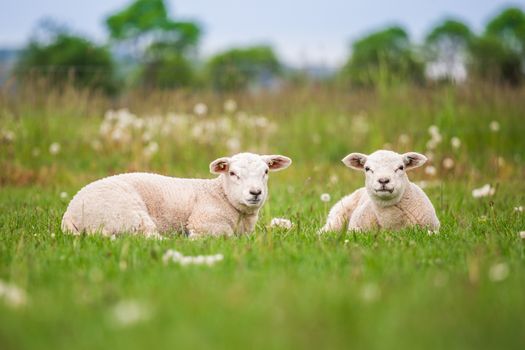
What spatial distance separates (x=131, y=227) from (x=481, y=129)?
9.08 m

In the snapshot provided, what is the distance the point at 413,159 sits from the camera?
6.62 metres

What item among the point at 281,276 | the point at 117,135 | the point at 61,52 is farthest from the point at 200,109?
the point at 61,52

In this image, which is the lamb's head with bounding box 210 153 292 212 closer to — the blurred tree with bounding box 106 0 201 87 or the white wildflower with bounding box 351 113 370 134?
the white wildflower with bounding box 351 113 370 134

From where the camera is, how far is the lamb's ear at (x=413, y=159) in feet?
21.3

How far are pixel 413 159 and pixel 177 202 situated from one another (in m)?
2.42

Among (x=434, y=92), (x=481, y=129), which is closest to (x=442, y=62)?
(x=434, y=92)

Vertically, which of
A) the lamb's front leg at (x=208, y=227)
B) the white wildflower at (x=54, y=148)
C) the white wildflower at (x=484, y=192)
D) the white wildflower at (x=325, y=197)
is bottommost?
the lamb's front leg at (x=208, y=227)

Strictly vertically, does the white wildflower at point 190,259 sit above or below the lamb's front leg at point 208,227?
above

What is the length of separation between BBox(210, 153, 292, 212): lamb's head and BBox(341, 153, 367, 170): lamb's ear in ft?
2.05

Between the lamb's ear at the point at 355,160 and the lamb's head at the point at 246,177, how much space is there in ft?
2.05

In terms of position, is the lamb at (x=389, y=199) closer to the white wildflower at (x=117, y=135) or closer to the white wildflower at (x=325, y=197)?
the white wildflower at (x=325, y=197)

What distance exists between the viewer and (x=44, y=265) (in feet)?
14.4

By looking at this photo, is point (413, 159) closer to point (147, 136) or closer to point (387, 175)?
point (387, 175)

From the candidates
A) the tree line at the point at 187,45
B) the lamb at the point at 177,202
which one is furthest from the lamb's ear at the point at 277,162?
the tree line at the point at 187,45
